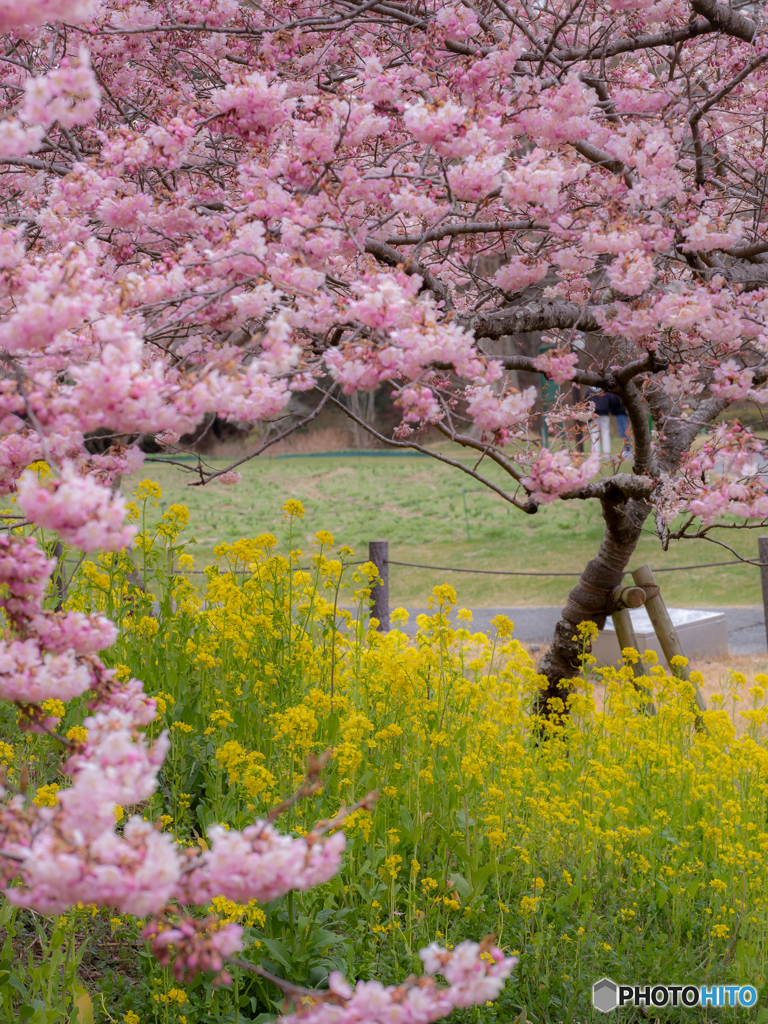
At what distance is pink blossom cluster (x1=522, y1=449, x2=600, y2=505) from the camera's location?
2.38m

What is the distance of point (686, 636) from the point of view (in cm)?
827

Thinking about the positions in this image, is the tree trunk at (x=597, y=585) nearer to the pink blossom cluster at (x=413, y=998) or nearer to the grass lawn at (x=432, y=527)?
the pink blossom cluster at (x=413, y=998)

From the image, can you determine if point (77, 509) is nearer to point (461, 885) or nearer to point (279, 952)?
point (279, 952)

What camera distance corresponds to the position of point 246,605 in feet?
13.6

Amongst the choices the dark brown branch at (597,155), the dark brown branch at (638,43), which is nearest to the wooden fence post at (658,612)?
the dark brown branch at (597,155)

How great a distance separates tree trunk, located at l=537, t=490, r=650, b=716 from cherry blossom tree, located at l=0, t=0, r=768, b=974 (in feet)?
0.86

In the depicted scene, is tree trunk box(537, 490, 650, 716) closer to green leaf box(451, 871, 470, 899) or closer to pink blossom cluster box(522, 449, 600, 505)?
green leaf box(451, 871, 470, 899)

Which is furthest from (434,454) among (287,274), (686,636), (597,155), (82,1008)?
(686,636)

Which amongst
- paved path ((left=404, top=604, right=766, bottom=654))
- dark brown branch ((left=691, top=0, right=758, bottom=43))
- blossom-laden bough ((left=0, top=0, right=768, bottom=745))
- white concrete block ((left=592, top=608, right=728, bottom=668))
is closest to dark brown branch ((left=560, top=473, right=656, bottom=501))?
blossom-laden bough ((left=0, top=0, right=768, bottom=745))

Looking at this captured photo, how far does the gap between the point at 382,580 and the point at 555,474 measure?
447cm

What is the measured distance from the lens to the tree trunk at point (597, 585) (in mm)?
4816

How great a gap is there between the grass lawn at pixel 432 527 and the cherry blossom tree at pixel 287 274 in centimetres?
803

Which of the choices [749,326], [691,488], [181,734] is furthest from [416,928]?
[749,326]

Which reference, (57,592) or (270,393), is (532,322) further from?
(57,592)
